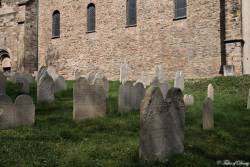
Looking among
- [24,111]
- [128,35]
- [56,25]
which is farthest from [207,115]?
[56,25]

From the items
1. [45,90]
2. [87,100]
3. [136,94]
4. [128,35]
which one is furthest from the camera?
[128,35]

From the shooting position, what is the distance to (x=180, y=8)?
20516 mm

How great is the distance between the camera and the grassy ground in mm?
5586

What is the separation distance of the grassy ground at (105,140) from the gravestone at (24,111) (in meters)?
0.23

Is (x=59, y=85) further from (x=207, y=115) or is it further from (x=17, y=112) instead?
(x=207, y=115)

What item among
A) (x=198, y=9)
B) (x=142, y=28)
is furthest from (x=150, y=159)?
(x=142, y=28)

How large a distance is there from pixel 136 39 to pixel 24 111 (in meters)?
14.7

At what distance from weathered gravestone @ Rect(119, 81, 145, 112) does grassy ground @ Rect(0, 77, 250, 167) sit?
13.6 inches

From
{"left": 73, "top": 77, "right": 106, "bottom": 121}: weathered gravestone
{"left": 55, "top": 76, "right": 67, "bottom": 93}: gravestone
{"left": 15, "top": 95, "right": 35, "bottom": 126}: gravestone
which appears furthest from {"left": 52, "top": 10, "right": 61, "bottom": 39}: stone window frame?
{"left": 15, "top": 95, "right": 35, "bottom": 126}: gravestone

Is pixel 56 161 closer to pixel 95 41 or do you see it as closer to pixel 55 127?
pixel 55 127

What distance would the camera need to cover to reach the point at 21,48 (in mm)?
26641

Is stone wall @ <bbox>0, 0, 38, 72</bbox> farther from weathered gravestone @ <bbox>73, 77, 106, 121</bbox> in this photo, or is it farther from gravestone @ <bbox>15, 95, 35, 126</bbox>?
gravestone @ <bbox>15, 95, 35, 126</bbox>

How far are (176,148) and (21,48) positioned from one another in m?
22.6

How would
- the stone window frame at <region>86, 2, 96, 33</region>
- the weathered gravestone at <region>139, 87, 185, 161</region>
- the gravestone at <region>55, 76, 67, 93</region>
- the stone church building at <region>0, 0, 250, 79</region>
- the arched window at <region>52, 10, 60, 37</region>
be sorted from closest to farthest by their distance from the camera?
1. the weathered gravestone at <region>139, 87, 185, 161</region>
2. the gravestone at <region>55, 76, 67, 93</region>
3. the stone church building at <region>0, 0, 250, 79</region>
4. the stone window frame at <region>86, 2, 96, 33</region>
5. the arched window at <region>52, 10, 60, 37</region>
